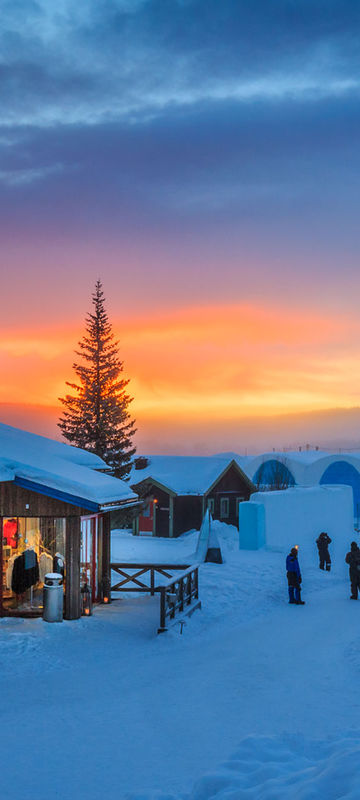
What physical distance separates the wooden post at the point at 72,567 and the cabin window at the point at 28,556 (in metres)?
0.49

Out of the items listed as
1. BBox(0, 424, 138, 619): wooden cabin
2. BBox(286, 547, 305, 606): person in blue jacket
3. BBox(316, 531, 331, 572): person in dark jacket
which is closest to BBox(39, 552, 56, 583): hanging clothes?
BBox(0, 424, 138, 619): wooden cabin

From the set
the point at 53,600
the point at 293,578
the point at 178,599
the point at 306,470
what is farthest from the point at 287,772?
the point at 306,470

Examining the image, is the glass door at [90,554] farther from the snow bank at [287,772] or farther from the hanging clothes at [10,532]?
the snow bank at [287,772]

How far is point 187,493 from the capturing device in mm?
39344

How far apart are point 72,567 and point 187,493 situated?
24.3 m

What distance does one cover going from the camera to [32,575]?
16.3 metres

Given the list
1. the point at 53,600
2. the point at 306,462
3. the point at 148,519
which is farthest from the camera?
the point at 306,462

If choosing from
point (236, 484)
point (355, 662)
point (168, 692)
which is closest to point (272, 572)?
point (355, 662)

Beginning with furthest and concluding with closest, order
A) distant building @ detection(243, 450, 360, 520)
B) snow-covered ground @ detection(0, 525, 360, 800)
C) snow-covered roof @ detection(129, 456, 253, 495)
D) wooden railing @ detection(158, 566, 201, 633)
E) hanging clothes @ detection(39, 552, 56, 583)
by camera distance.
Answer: distant building @ detection(243, 450, 360, 520)
snow-covered roof @ detection(129, 456, 253, 495)
hanging clothes @ detection(39, 552, 56, 583)
wooden railing @ detection(158, 566, 201, 633)
snow-covered ground @ detection(0, 525, 360, 800)

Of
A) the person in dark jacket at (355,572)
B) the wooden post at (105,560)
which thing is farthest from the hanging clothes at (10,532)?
the person in dark jacket at (355,572)

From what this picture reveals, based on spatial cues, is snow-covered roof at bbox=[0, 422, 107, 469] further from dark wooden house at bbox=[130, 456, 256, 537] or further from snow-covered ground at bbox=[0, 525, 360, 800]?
dark wooden house at bbox=[130, 456, 256, 537]

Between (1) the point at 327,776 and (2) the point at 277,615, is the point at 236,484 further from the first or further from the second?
(1) the point at 327,776

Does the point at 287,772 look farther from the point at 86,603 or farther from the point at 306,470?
the point at 306,470

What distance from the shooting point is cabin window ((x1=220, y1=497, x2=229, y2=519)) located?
41.3 meters
